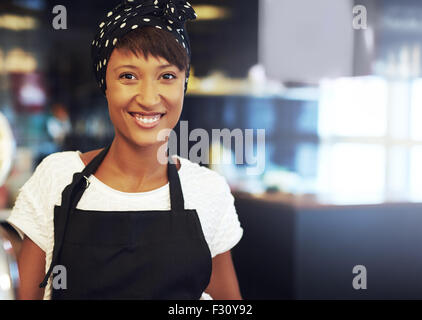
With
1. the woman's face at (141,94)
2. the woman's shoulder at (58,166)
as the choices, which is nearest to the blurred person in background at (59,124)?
the woman's shoulder at (58,166)

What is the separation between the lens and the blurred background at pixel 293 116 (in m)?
2.45

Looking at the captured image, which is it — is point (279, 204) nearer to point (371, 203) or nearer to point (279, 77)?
point (371, 203)

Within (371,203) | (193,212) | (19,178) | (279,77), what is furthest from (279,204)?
(19,178)

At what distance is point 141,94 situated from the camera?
3.24ft

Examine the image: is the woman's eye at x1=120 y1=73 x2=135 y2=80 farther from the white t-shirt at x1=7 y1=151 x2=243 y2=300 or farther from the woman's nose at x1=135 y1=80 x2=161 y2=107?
the white t-shirt at x1=7 y1=151 x2=243 y2=300

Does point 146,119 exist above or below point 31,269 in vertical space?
above

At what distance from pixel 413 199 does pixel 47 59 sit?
254 cm

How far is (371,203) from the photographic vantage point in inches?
97.6

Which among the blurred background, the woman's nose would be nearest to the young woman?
the woman's nose

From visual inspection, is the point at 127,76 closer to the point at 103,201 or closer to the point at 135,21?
the point at 135,21

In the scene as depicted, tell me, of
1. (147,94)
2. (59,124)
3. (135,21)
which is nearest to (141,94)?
(147,94)

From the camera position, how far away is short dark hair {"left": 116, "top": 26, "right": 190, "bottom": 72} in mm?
987

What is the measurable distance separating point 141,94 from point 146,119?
0.05 meters

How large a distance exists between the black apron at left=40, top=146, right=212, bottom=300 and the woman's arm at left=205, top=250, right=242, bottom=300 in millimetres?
100
